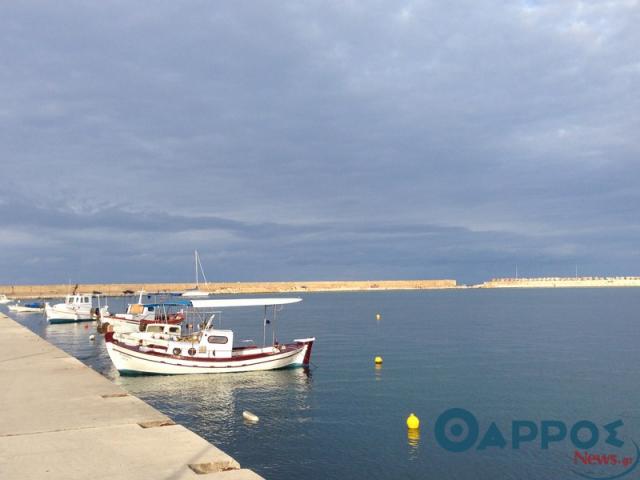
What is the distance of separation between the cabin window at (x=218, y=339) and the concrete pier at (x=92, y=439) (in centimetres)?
1295

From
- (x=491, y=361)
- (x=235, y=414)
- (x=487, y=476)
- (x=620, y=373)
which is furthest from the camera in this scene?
(x=491, y=361)

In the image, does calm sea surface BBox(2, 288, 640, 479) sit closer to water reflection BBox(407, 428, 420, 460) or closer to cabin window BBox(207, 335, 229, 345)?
water reflection BBox(407, 428, 420, 460)

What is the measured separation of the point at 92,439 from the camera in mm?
16344

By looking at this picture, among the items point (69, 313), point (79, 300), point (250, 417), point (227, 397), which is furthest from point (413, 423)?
point (79, 300)

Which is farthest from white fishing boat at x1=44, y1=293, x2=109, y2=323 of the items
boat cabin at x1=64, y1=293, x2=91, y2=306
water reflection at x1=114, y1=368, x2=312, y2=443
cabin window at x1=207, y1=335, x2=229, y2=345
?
water reflection at x1=114, y1=368, x2=312, y2=443

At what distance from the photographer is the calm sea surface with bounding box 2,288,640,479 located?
68.6 ft

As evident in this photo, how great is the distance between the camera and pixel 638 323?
82.2m

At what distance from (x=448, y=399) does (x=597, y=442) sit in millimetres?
8867

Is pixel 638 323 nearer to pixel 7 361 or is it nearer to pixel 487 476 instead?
pixel 487 476

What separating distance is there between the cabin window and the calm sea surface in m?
2.37

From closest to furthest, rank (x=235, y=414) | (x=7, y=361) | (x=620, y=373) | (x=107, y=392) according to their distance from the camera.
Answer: (x=107, y=392), (x=235, y=414), (x=7, y=361), (x=620, y=373)

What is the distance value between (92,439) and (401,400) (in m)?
18.7

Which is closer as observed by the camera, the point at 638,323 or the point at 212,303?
the point at 212,303

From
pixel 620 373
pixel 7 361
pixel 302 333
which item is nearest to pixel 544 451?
pixel 620 373
